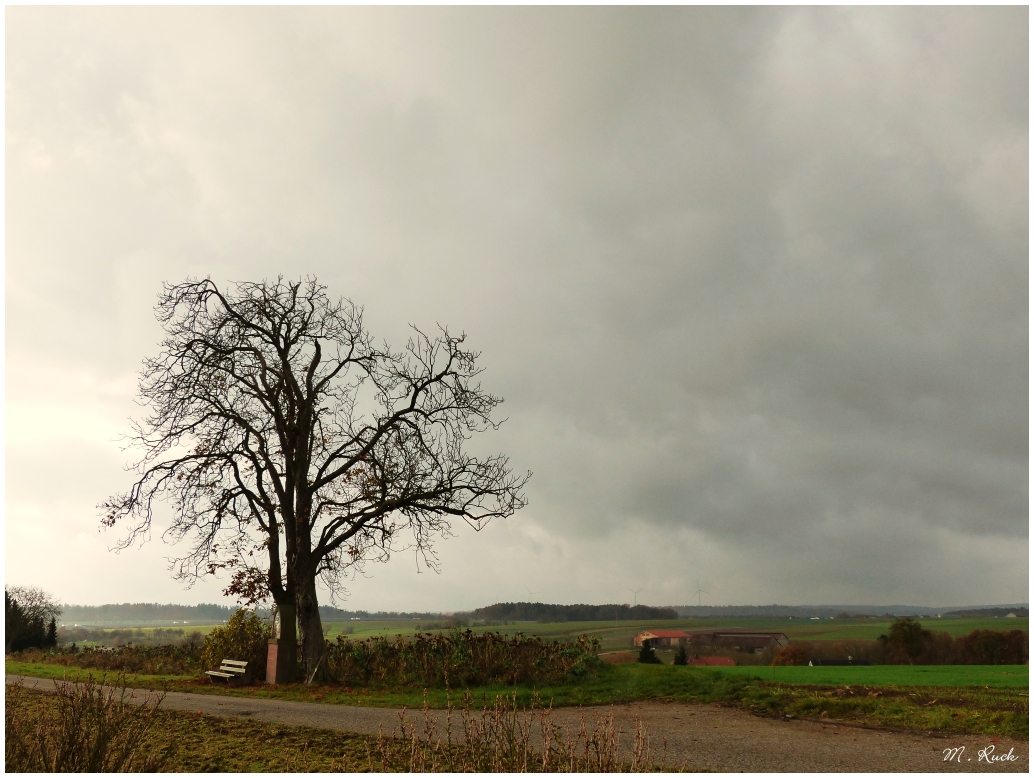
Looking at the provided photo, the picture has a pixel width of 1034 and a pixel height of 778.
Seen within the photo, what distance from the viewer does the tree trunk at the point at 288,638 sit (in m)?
17.8

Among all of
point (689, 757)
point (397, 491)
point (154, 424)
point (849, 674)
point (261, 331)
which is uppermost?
point (261, 331)

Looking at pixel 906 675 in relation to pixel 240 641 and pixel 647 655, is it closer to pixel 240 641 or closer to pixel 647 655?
pixel 647 655

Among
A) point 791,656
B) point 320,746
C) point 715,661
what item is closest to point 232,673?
point 320,746

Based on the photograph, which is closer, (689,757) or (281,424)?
(689,757)

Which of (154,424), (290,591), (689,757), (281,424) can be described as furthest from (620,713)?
(154,424)

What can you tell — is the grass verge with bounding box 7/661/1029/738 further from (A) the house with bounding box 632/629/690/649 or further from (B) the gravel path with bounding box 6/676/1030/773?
(A) the house with bounding box 632/629/690/649

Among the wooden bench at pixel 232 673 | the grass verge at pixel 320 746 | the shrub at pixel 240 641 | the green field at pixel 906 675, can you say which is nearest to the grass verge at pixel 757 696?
the wooden bench at pixel 232 673

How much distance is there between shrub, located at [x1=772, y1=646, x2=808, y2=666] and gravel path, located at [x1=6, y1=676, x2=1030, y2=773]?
1538 centimetres

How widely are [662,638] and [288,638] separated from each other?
1301cm

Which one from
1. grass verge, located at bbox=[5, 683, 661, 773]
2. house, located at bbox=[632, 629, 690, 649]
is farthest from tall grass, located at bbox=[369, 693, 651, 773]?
house, located at bbox=[632, 629, 690, 649]

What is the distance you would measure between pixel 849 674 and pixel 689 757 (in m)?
12.8

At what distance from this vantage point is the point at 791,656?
83.8ft

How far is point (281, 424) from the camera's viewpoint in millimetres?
19688

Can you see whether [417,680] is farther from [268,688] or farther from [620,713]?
[620,713]
